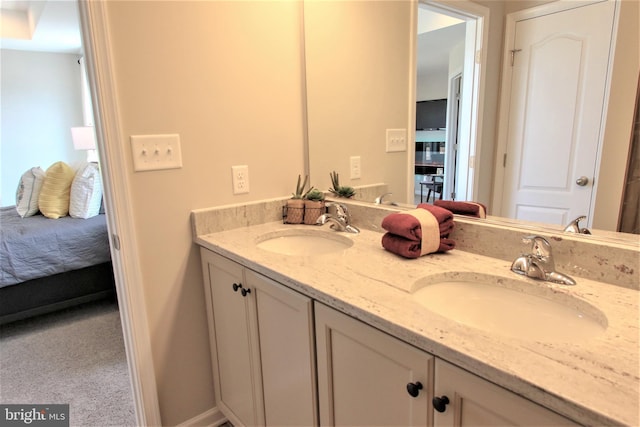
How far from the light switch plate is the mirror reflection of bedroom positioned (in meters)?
0.97

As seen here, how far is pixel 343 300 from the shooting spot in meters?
0.95

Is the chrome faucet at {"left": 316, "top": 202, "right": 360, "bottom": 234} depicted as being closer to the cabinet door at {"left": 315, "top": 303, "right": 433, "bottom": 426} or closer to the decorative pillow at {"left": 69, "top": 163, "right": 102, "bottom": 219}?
the cabinet door at {"left": 315, "top": 303, "right": 433, "bottom": 426}

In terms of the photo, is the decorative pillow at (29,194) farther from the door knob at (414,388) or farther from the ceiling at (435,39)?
the door knob at (414,388)

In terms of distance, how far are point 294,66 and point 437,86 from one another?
2.33 feet

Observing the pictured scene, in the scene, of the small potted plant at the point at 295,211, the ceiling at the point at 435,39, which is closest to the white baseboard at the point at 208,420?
the small potted plant at the point at 295,211

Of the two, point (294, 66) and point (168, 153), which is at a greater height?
point (294, 66)

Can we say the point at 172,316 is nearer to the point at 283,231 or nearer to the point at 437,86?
the point at 283,231

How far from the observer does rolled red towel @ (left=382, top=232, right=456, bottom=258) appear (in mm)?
1212

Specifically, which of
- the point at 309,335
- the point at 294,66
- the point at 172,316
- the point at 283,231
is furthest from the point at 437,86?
the point at 172,316

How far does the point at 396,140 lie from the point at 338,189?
370 mm

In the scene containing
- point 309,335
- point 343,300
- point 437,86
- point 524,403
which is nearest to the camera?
point 524,403

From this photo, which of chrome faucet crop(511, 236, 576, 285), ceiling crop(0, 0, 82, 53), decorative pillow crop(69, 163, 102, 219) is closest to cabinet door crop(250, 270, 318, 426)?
chrome faucet crop(511, 236, 576, 285)

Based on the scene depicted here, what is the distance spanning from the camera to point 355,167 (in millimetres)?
1880

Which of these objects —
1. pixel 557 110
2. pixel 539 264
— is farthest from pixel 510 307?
pixel 557 110
